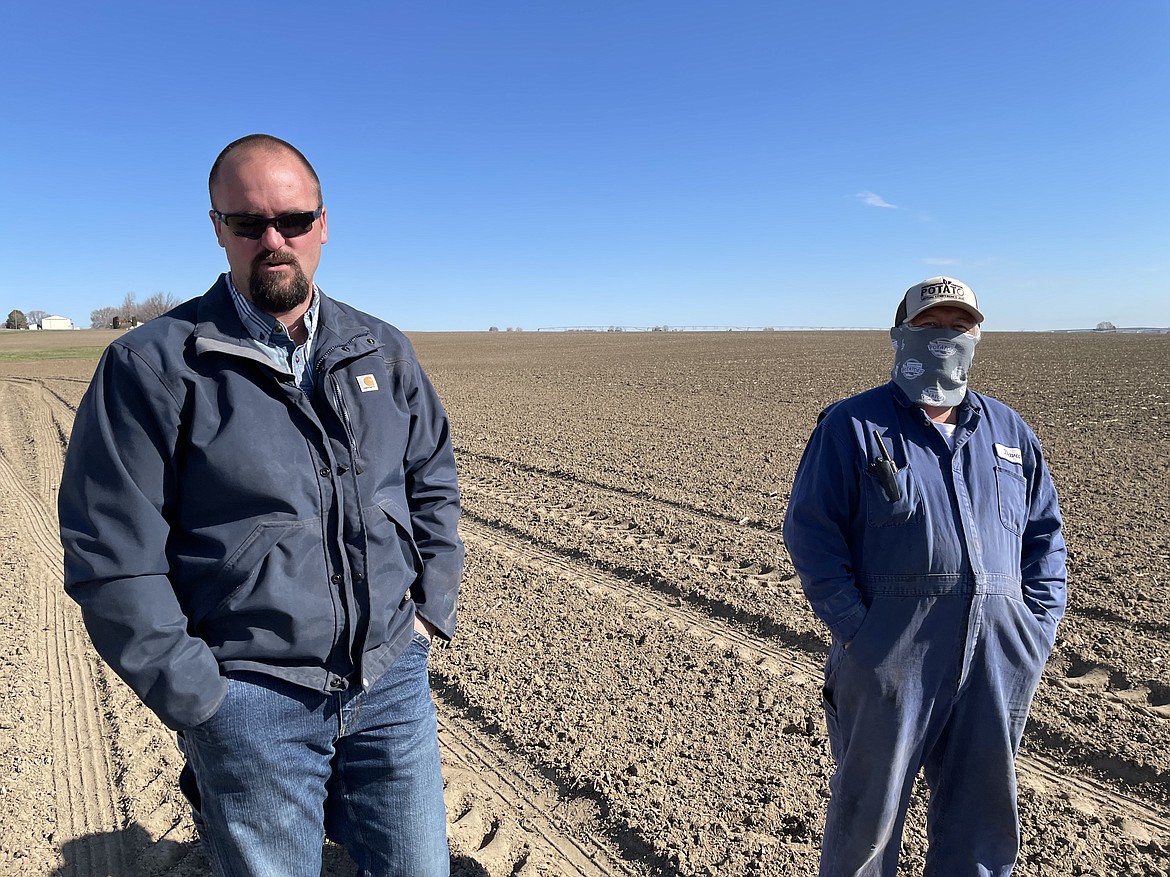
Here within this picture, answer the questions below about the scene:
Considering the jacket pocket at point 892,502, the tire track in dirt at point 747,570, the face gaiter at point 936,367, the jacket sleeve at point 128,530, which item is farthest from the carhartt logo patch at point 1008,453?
the tire track in dirt at point 747,570

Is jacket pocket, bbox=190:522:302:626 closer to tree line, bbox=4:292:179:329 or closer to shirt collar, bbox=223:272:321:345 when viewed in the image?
shirt collar, bbox=223:272:321:345

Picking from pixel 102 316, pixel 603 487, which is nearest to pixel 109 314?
pixel 102 316

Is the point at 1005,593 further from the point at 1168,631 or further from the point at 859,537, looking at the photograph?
the point at 1168,631

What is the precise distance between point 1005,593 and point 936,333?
0.81 m

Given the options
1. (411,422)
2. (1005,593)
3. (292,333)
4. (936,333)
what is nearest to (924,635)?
(1005,593)

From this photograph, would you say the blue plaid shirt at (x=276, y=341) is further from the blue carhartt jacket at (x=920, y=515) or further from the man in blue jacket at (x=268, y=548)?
the blue carhartt jacket at (x=920, y=515)

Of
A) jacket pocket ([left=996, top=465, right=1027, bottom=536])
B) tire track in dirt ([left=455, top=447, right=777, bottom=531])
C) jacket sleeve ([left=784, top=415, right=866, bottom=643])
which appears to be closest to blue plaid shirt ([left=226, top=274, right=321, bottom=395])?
jacket sleeve ([left=784, top=415, right=866, bottom=643])

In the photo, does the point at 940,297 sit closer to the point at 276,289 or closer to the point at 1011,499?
the point at 1011,499

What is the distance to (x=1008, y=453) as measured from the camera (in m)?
2.38

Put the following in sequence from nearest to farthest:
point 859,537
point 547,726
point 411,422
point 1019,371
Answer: point 411,422
point 859,537
point 547,726
point 1019,371

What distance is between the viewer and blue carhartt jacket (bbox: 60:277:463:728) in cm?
164

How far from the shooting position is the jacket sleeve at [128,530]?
1628mm

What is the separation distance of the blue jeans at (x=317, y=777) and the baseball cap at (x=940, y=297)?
1810 mm

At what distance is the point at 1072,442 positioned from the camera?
38.7 ft
